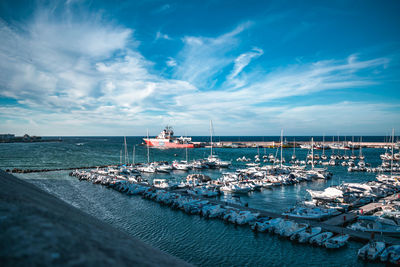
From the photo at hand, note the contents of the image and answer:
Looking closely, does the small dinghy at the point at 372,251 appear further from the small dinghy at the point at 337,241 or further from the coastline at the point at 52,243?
the coastline at the point at 52,243

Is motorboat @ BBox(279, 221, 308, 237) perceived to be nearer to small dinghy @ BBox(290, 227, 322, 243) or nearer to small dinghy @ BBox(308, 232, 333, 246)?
small dinghy @ BBox(290, 227, 322, 243)

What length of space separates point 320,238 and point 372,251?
117 inches

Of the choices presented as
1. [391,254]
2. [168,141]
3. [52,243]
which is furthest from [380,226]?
[168,141]

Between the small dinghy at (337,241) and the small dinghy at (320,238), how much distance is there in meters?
0.27

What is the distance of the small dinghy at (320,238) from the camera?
15.8 metres

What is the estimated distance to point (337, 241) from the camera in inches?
611

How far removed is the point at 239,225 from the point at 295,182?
2281 cm

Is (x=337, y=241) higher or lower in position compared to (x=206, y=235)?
higher

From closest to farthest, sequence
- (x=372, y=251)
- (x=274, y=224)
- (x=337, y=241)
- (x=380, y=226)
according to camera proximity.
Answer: (x=372, y=251)
(x=337, y=241)
(x=380, y=226)
(x=274, y=224)

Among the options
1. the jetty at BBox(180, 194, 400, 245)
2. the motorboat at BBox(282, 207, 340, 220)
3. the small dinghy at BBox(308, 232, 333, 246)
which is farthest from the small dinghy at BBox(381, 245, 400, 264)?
the motorboat at BBox(282, 207, 340, 220)

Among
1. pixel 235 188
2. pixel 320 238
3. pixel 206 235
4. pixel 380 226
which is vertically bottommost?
pixel 206 235

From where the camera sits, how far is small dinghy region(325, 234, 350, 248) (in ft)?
50.4

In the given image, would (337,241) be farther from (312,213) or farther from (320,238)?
(312,213)

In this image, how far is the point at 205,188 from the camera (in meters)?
31.0
